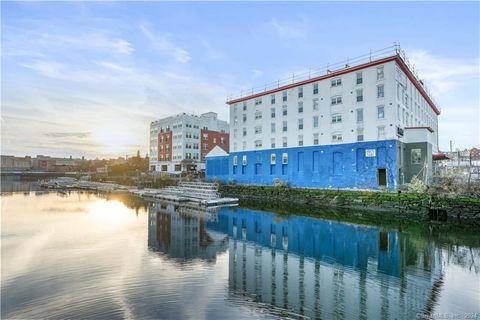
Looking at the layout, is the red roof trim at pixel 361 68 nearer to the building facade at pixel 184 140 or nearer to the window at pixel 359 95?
the window at pixel 359 95

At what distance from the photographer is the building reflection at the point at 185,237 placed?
14.2 m

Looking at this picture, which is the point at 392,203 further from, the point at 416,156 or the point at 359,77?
the point at 359,77

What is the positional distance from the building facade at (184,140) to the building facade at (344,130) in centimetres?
2901

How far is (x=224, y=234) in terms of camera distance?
1877 cm

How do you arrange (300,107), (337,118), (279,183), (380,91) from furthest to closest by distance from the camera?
(300,107), (279,183), (337,118), (380,91)

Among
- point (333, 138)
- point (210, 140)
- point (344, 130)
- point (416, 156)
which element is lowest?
point (416, 156)

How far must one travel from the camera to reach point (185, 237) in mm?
17516

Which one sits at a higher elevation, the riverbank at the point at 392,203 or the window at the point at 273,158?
the window at the point at 273,158

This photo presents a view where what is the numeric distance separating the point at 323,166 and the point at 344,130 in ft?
18.5

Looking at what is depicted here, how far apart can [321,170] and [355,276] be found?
2921cm

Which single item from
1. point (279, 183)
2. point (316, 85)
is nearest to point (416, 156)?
point (316, 85)

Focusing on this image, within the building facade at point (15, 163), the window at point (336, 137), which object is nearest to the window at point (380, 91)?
the window at point (336, 137)

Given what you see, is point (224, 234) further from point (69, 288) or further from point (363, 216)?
point (363, 216)

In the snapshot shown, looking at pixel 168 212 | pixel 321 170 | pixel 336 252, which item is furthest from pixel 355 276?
pixel 321 170
